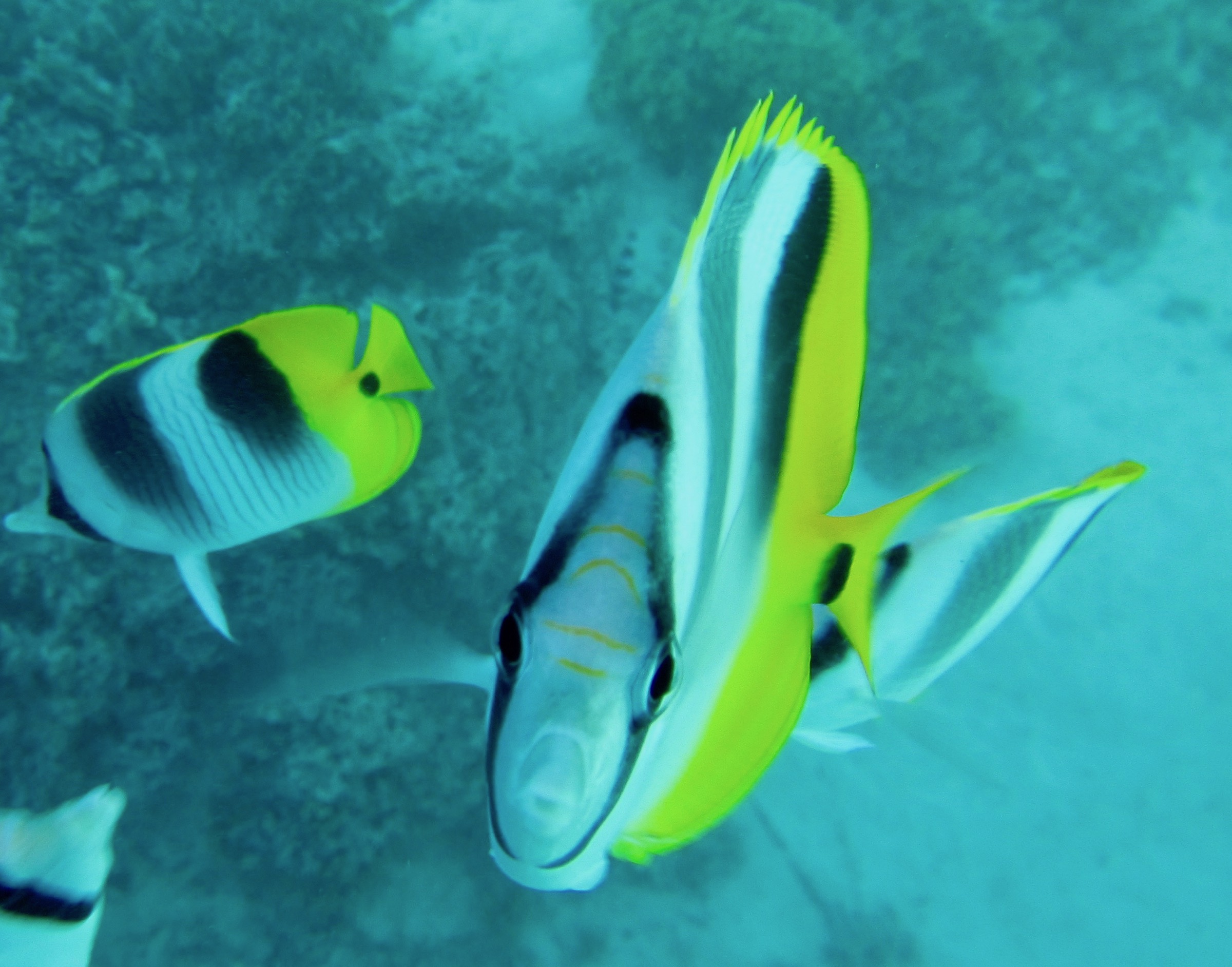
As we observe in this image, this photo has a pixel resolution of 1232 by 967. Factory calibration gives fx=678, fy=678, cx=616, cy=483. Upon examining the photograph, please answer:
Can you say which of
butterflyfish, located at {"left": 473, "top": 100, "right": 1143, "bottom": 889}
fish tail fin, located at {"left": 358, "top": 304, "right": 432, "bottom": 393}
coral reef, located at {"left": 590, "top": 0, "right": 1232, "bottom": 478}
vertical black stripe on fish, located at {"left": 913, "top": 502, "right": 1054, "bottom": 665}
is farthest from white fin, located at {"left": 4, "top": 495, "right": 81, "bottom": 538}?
coral reef, located at {"left": 590, "top": 0, "right": 1232, "bottom": 478}

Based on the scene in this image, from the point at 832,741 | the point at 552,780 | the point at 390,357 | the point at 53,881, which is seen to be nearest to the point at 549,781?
the point at 552,780

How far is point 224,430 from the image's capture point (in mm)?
1509

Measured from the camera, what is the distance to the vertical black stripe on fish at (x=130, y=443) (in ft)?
4.87

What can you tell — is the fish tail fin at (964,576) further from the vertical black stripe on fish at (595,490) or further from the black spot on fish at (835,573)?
the vertical black stripe on fish at (595,490)

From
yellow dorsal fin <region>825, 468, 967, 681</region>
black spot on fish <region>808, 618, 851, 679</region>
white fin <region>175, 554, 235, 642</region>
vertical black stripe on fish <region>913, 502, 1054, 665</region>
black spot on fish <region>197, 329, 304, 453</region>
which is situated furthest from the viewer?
white fin <region>175, 554, 235, 642</region>

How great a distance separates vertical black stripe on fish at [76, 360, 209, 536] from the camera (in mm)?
1483

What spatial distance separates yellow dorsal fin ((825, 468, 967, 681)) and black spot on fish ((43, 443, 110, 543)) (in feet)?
5.68

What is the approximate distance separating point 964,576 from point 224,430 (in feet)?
5.19

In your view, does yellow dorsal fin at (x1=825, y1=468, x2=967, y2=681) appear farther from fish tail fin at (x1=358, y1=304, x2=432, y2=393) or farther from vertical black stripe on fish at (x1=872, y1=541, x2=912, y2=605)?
fish tail fin at (x1=358, y1=304, x2=432, y2=393)

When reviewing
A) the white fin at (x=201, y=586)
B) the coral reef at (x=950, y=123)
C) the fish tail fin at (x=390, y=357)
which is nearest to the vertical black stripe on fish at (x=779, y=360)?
the fish tail fin at (x=390, y=357)

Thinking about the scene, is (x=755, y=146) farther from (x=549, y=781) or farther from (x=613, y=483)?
(x=549, y=781)

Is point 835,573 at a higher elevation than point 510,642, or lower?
higher

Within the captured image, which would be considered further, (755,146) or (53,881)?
(53,881)

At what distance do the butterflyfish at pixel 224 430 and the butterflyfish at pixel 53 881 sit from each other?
85 centimetres
